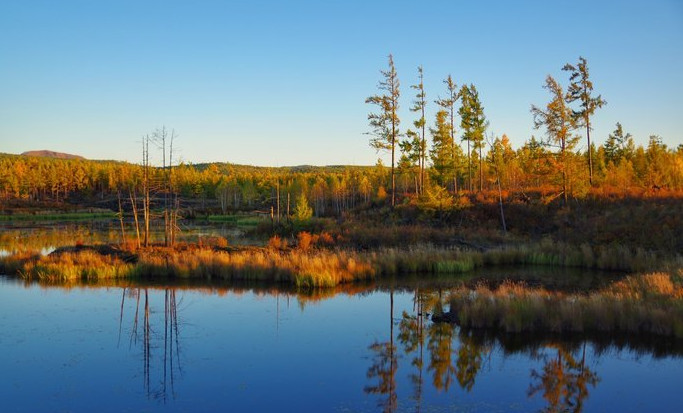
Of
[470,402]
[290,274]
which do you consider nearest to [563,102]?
[290,274]

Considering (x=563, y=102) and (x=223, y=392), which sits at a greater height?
(x=563, y=102)

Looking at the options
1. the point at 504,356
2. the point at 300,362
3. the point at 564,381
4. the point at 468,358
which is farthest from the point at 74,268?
the point at 564,381

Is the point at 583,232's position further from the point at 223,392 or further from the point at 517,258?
the point at 223,392

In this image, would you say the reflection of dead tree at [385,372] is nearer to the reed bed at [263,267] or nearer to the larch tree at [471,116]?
the reed bed at [263,267]

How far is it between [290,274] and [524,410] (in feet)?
49.9

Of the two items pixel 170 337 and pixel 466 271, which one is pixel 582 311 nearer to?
pixel 466 271

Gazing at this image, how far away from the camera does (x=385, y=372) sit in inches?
471

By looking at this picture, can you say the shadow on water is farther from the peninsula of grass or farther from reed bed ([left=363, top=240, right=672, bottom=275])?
reed bed ([left=363, top=240, right=672, bottom=275])

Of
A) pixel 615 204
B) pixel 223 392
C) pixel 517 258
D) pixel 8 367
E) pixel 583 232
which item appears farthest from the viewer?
pixel 615 204

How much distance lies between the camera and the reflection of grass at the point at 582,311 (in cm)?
1434

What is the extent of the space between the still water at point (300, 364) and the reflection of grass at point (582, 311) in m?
0.78

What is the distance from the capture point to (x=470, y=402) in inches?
400

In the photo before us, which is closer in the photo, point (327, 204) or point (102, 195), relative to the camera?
point (327, 204)

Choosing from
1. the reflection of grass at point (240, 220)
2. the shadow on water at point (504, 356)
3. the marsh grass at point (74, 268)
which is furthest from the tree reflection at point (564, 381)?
the reflection of grass at point (240, 220)
